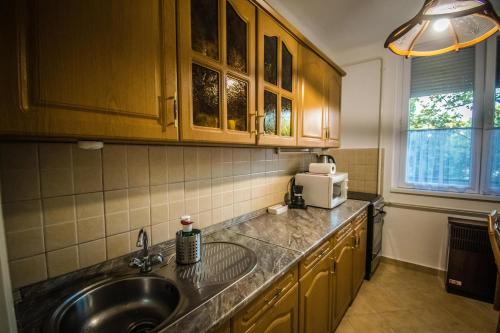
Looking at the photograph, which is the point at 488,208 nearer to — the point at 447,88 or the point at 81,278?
the point at 447,88

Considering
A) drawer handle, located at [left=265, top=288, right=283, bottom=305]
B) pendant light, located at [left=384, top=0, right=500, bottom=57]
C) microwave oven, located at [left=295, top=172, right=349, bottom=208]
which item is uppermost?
pendant light, located at [left=384, top=0, right=500, bottom=57]

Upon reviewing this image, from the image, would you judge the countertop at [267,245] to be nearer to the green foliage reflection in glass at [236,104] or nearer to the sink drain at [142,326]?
the sink drain at [142,326]

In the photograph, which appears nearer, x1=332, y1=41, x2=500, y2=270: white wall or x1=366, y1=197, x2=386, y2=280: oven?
x1=366, y1=197, x2=386, y2=280: oven

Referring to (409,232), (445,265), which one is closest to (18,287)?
(409,232)

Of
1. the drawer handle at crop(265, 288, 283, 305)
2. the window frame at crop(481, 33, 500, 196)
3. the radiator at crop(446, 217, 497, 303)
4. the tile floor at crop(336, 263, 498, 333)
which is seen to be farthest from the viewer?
the window frame at crop(481, 33, 500, 196)

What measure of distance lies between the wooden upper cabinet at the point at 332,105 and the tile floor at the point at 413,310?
149 cm

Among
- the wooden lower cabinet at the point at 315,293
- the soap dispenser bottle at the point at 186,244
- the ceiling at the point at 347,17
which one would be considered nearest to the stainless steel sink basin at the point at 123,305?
the soap dispenser bottle at the point at 186,244

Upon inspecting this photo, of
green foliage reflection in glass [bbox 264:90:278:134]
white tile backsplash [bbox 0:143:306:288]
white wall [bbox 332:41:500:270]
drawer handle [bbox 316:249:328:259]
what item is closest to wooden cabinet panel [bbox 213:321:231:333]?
white tile backsplash [bbox 0:143:306:288]

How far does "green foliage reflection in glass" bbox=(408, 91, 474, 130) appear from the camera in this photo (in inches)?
88.5

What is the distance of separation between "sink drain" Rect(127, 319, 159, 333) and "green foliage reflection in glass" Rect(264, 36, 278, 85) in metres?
1.29

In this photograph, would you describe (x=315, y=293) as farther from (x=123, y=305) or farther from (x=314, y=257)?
(x=123, y=305)

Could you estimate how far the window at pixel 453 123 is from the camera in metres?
2.14

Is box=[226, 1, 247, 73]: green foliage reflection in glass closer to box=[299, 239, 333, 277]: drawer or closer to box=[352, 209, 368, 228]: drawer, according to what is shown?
box=[299, 239, 333, 277]: drawer

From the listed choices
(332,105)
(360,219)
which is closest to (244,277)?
(360,219)
